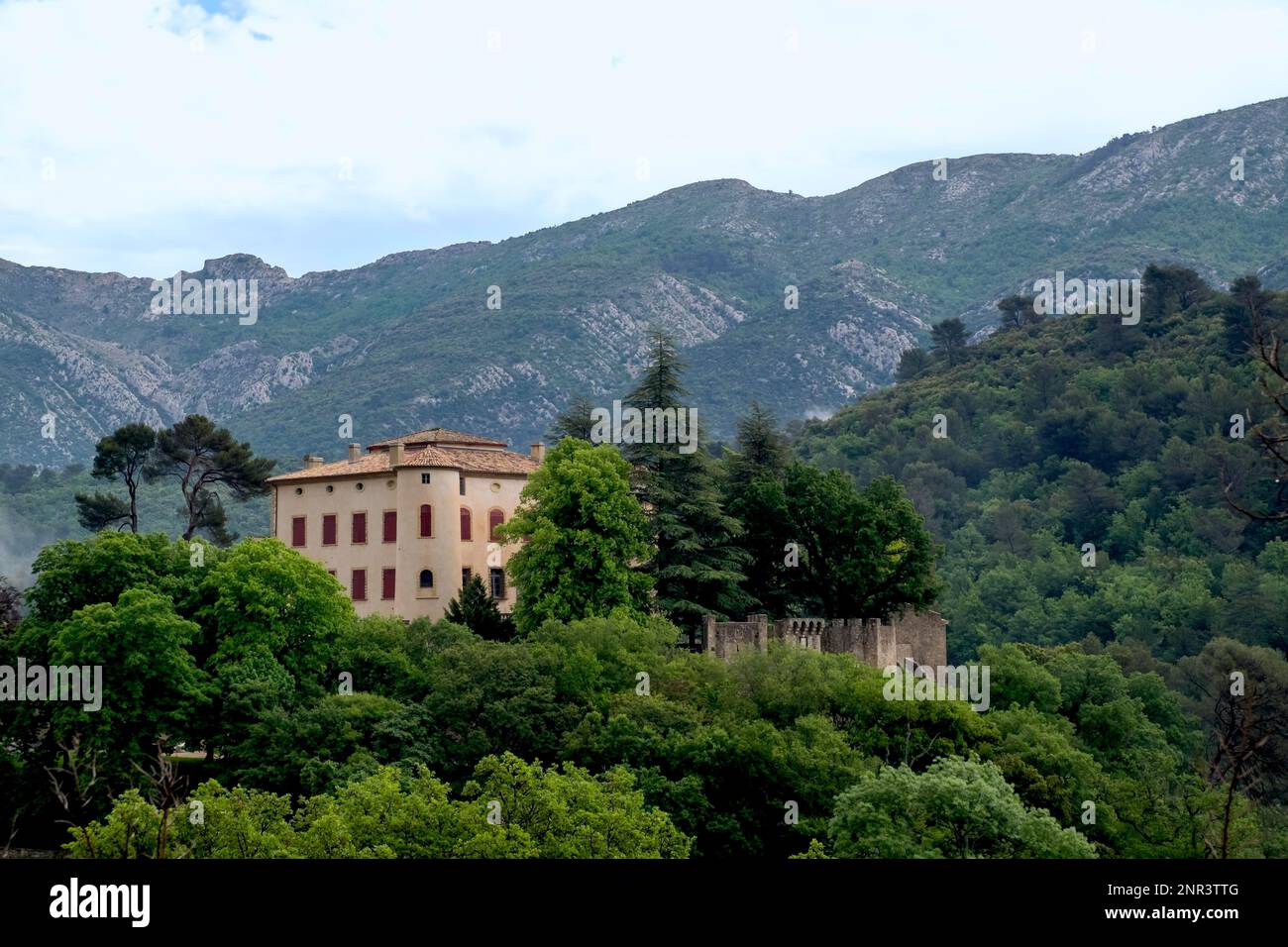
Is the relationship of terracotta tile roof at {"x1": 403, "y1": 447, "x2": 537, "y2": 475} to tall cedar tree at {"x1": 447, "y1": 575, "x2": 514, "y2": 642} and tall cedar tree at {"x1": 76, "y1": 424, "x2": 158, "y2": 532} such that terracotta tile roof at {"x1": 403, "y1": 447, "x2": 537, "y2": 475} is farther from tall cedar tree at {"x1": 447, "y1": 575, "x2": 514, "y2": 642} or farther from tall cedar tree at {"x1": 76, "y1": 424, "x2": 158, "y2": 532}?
tall cedar tree at {"x1": 76, "y1": 424, "x2": 158, "y2": 532}

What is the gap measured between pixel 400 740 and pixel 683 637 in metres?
12.0

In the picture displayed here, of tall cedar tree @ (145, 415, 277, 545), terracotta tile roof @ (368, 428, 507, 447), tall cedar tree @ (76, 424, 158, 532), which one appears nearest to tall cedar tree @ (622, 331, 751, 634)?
terracotta tile roof @ (368, 428, 507, 447)

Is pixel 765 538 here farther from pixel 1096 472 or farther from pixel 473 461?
pixel 1096 472

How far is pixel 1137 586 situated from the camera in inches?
4589

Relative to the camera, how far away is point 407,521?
198ft

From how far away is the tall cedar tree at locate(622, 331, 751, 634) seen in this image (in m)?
57.4

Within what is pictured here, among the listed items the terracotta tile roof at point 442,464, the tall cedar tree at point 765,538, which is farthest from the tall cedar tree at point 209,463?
the tall cedar tree at point 765,538

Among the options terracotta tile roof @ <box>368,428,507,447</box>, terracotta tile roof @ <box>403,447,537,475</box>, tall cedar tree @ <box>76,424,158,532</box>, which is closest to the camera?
terracotta tile roof @ <box>403,447,537,475</box>

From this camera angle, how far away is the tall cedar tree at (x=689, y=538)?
57.4 m

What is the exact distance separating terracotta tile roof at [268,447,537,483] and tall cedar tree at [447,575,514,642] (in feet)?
14.8

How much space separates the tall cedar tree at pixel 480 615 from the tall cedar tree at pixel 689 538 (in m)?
4.77

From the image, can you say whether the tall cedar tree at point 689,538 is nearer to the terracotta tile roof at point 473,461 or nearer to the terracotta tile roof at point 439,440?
the terracotta tile roof at point 473,461
